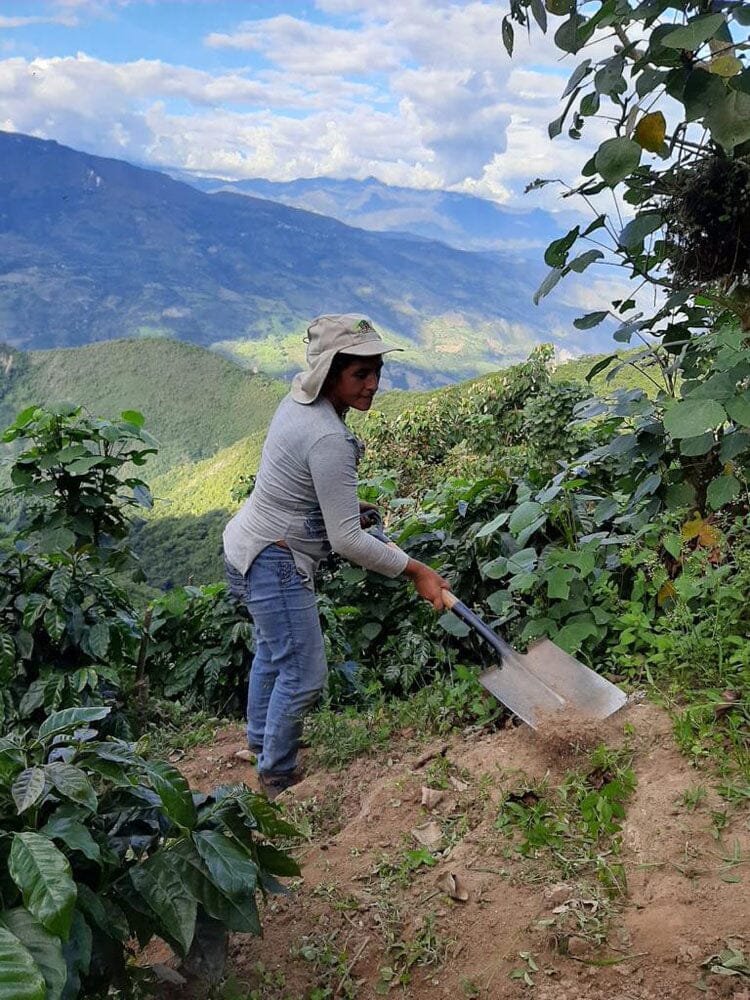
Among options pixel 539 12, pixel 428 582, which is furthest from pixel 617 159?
pixel 428 582

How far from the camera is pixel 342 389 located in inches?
116

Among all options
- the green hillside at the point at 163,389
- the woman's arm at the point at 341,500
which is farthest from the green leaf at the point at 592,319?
the green hillside at the point at 163,389

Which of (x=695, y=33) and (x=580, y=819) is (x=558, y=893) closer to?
(x=580, y=819)

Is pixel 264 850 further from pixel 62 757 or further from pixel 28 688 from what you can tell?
pixel 28 688

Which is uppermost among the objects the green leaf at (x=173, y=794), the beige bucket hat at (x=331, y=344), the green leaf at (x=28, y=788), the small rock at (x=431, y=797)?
the beige bucket hat at (x=331, y=344)

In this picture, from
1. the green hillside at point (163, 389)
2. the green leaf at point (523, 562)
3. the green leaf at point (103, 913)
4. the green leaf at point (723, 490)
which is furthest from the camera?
the green hillside at point (163, 389)

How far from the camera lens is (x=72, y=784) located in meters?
1.51

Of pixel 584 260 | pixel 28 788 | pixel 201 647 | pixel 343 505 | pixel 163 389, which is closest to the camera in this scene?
pixel 28 788

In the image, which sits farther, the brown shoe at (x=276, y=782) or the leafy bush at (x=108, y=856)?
the brown shoe at (x=276, y=782)

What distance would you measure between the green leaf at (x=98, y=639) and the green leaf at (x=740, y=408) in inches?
119

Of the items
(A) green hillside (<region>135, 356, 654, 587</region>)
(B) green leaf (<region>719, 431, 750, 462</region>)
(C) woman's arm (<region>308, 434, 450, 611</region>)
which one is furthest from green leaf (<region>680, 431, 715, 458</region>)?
(A) green hillside (<region>135, 356, 654, 587</region>)

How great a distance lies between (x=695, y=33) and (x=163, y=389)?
90.0 m

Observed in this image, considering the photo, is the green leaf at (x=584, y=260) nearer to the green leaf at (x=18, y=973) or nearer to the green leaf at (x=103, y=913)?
the green leaf at (x=103, y=913)

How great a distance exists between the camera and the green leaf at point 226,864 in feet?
5.26
